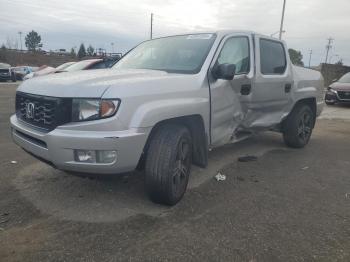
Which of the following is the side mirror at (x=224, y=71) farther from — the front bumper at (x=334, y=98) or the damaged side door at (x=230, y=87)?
the front bumper at (x=334, y=98)

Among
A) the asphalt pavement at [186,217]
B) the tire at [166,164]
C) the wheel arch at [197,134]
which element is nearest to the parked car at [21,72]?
the asphalt pavement at [186,217]

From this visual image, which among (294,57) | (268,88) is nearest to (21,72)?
(268,88)

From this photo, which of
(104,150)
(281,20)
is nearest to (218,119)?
(104,150)

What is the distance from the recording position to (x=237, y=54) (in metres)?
4.86

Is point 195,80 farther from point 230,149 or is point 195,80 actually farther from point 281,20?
point 281,20

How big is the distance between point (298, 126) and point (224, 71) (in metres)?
2.89

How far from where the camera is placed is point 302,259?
2.91 meters

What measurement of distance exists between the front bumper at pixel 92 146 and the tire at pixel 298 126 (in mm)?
3722

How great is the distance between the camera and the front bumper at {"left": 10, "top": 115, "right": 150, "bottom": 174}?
3.17 metres

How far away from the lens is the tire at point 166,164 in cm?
351

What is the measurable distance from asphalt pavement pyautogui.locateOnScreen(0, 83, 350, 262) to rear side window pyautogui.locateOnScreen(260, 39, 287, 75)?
4.62 feet

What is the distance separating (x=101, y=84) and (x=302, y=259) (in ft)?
7.10

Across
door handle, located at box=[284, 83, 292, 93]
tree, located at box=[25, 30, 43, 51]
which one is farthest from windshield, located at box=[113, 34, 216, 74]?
tree, located at box=[25, 30, 43, 51]

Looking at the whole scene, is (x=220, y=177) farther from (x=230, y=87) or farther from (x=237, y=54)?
(x=237, y=54)
